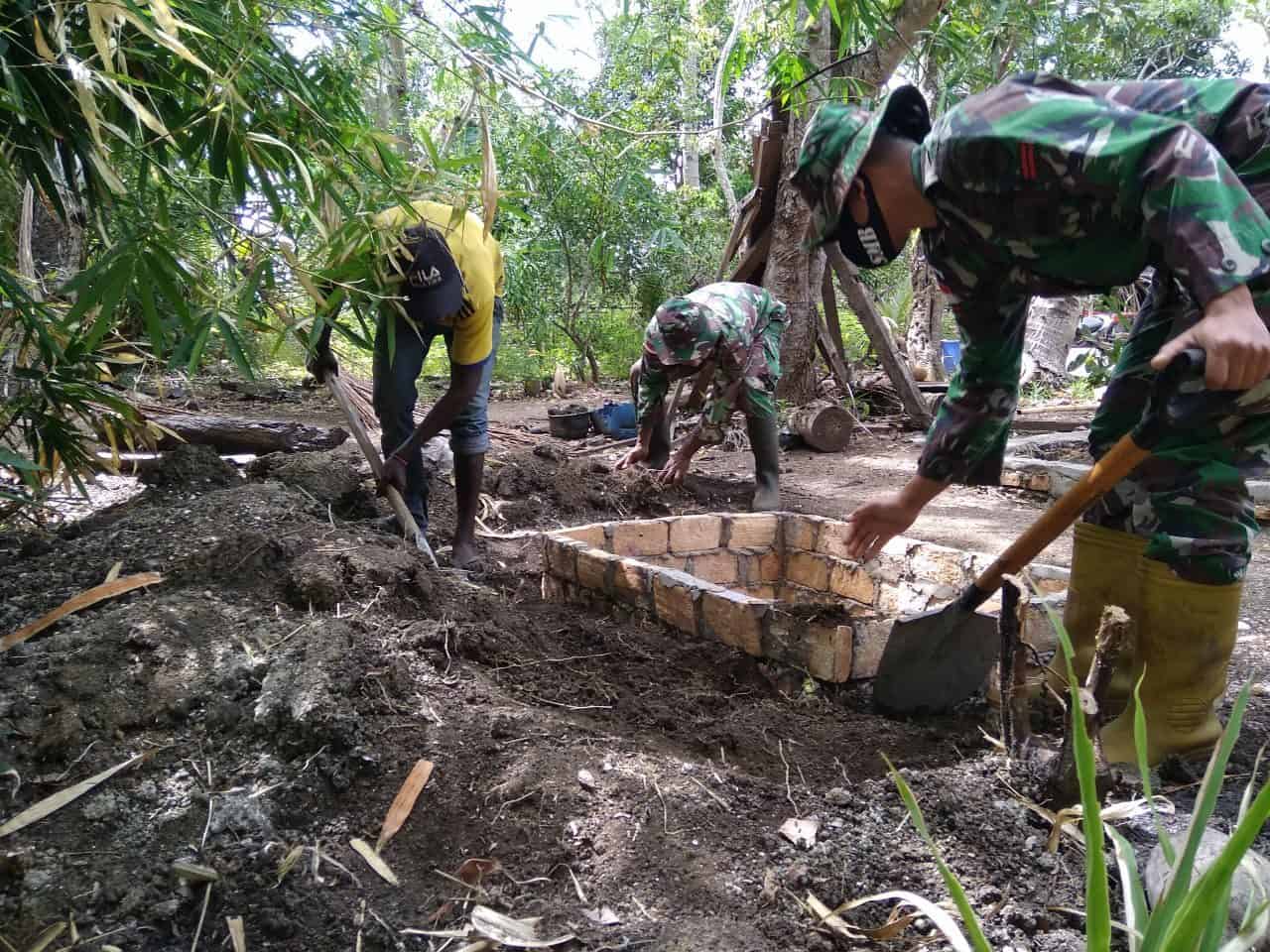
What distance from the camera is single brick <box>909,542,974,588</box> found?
2.83 metres

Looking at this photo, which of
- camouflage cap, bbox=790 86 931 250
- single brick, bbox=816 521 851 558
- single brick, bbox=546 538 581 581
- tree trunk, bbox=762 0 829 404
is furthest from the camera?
tree trunk, bbox=762 0 829 404

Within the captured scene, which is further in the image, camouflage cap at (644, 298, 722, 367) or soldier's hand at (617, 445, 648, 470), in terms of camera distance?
soldier's hand at (617, 445, 648, 470)

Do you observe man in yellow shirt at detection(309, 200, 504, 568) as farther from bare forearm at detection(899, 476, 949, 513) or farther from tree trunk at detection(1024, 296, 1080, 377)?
tree trunk at detection(1024, 296, 1080, 377)

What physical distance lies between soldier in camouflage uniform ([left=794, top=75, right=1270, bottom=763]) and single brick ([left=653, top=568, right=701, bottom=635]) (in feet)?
2.07

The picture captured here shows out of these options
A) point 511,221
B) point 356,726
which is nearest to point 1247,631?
point 356,726

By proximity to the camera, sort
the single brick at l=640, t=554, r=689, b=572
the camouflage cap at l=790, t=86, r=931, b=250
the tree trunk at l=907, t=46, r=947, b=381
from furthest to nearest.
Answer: the tree trunk at l=907, t=46, r=947, b=381, the single brick at l=640, t=554, r=689, b=572, the camouflage cap at l=790, t=86, r=931, b=250

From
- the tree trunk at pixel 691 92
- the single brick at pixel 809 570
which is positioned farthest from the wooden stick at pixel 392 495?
the tree trunk at pixel 691 92

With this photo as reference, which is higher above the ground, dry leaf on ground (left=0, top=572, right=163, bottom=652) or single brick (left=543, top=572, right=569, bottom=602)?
dry leaf on ground (left=0, top=572, right=163, bottom=652)

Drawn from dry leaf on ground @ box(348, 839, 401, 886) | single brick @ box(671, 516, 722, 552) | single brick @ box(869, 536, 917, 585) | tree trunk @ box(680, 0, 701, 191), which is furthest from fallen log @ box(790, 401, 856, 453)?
dry leaf on ground @ box(348, 839, 401, 886)

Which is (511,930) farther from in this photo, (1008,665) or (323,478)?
(323,478)

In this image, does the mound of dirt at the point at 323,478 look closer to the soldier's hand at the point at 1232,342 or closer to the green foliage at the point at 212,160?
the green foliage at the point at 212,160

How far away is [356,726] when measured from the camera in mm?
1781

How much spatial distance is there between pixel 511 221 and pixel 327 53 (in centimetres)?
969

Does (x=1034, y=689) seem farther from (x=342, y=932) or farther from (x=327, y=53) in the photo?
(x=327, y=53)
